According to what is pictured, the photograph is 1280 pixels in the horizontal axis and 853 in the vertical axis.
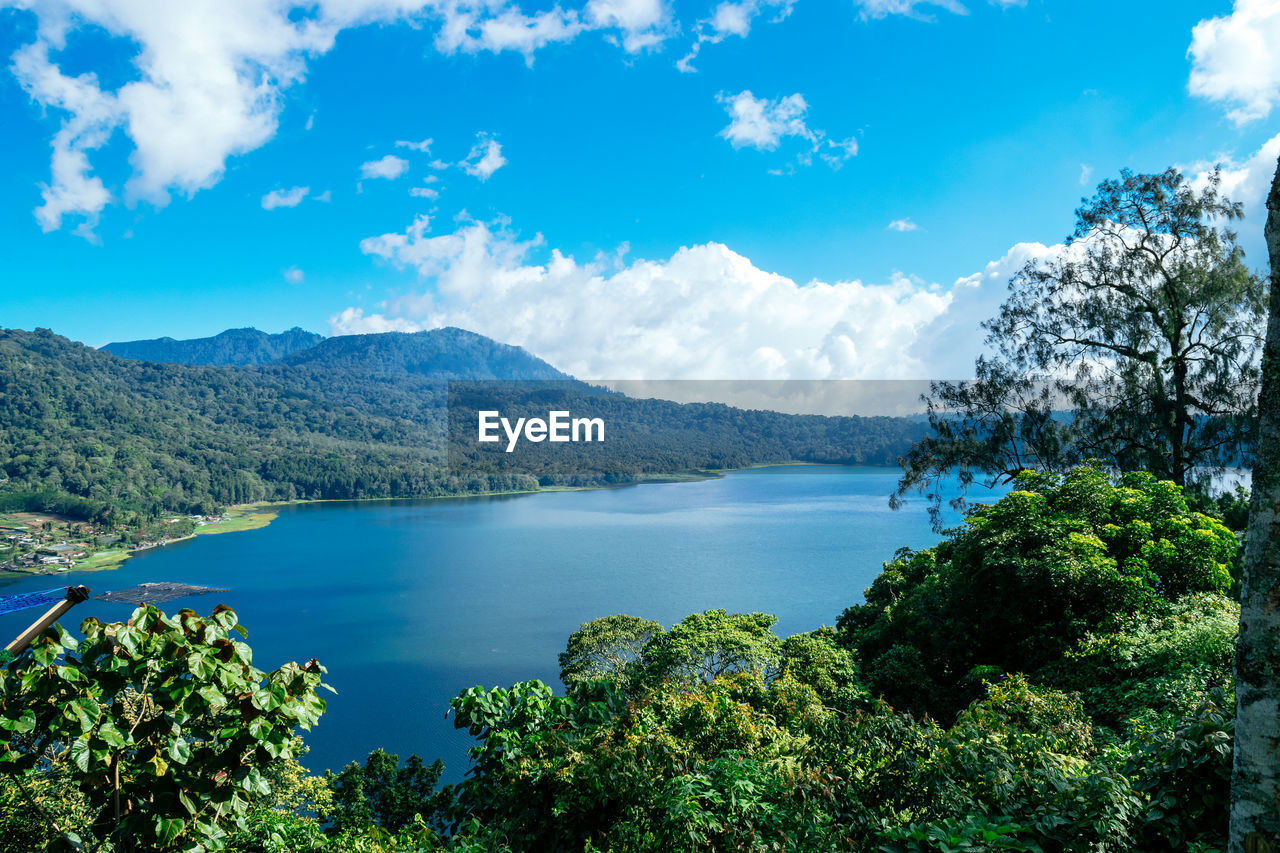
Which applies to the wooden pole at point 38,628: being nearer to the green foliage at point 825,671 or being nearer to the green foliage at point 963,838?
the green foliage at point 963,838

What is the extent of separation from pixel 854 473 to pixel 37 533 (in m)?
102

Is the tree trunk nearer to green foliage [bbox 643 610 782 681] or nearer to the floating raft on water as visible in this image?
green foliage [bbox 643 610 782 681]

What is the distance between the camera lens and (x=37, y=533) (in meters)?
58.0

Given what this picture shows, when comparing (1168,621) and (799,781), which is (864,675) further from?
(799,781)

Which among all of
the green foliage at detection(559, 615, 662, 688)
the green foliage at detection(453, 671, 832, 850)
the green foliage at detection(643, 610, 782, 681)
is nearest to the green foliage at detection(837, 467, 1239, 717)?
the green foliage at detection(643, 610, 782, 681)

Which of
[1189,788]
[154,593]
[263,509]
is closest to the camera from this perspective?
[1189,788]

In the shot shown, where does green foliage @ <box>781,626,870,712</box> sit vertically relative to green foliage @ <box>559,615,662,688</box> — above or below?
above

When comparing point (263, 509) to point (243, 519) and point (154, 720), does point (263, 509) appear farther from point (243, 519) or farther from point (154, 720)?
point (154, 720)

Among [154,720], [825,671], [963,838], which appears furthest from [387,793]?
[963,838]

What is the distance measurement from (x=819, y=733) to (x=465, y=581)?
42073mm

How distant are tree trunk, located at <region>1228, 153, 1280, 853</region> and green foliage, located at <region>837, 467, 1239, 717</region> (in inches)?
230

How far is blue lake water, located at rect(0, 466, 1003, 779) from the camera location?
26.8 m

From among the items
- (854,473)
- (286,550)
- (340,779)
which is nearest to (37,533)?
(286,550)

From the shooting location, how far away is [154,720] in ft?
8.16
